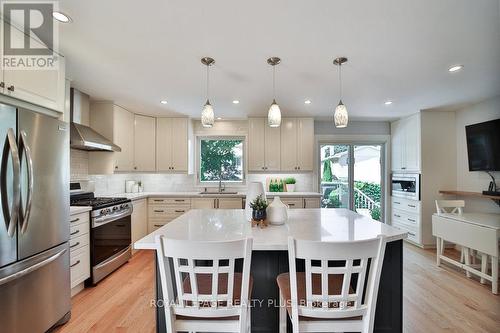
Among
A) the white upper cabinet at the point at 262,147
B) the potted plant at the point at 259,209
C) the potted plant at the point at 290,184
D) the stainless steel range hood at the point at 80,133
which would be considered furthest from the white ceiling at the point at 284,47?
the potted plant at the point at 290,184

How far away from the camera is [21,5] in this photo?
1575mm

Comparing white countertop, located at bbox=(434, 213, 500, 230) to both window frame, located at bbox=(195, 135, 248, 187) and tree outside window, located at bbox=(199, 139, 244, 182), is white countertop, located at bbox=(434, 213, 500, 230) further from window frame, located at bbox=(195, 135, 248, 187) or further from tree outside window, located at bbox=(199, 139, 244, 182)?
tree outside window, located at bbox=(199, 139, 244, 182)

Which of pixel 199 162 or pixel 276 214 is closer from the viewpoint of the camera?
pixel 276 214

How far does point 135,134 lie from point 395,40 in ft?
13.6

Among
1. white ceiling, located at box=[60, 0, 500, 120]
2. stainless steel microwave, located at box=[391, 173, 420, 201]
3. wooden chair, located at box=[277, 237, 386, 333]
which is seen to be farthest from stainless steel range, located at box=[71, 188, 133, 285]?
stainless steel microwave, located at box=[391, 173, 420, 201]

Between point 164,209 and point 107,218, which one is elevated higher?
point 107,218

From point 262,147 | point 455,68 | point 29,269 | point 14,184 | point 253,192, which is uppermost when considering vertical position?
point 455,68

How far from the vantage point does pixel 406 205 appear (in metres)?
4.50

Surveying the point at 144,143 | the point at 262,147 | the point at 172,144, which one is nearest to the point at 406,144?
the point at 262,147

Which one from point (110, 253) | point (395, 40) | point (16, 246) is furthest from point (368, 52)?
point (110, 253)

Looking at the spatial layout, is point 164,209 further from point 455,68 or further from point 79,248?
point 455,68

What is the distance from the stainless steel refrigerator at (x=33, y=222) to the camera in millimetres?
1543

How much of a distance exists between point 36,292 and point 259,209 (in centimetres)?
180

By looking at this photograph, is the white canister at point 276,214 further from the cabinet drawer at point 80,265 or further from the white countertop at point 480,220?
the white countertop at point 480,220
